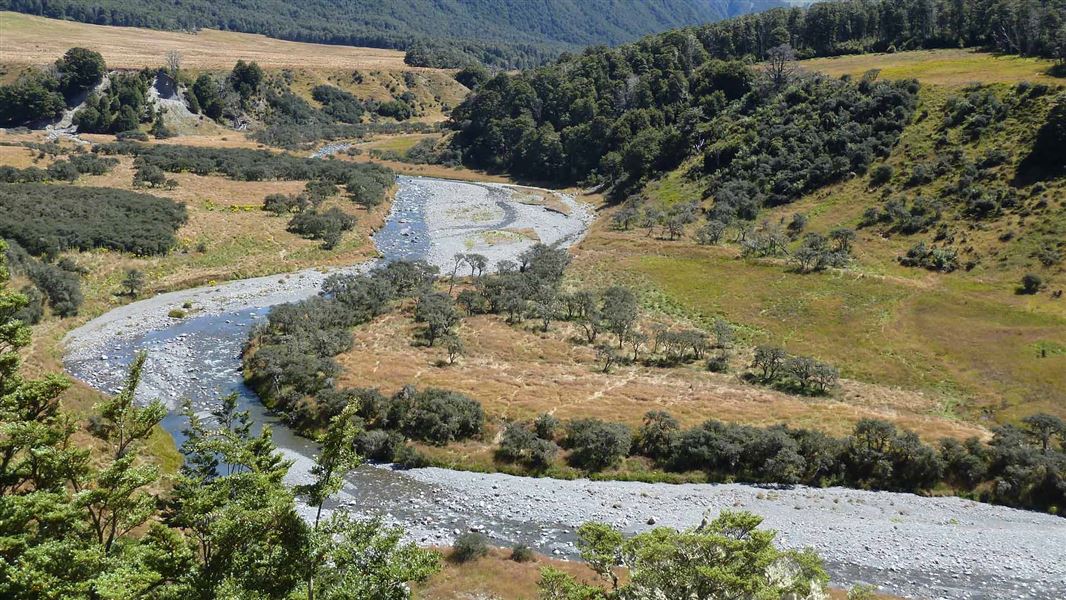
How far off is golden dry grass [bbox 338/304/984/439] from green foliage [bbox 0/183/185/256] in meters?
30.3

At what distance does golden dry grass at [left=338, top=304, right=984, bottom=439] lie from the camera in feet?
144

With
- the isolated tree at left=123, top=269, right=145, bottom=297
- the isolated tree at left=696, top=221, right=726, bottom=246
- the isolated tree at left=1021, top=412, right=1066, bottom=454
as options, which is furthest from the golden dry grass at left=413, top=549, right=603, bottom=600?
the isolated tree at left=696, top=221, right=726, bottom=246

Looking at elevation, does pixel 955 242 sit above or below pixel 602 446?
above

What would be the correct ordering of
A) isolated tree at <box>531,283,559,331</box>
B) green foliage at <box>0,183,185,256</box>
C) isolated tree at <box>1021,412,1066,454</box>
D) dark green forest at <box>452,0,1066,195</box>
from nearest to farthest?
isolated tree at <box>1021,412,1066,454</box> < isolated tree at <box>531,283,559,331</box> < green foliage at <box>0,183,185,256</box> < dark green forest at <box>452,0,1066,195</box>

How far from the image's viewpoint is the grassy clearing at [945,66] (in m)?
99.1

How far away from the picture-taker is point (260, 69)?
175m

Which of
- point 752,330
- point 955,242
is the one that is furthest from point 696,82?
point 752,330

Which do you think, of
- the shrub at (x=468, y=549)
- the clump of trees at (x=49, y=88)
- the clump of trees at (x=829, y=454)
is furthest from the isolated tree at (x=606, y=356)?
the clump of trees at (x=49, y=88)

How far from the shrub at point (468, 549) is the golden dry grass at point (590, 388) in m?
12.9

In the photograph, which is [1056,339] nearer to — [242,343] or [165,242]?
[242,343]

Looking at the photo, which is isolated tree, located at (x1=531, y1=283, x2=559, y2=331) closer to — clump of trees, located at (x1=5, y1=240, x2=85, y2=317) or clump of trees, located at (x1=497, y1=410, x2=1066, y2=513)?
clump of trees, located at (x1=497, y1=410, x2=1066, y2=513)

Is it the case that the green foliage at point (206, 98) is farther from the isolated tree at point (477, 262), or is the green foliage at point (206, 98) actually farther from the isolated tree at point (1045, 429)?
the isolated tree at point (1045, 429)

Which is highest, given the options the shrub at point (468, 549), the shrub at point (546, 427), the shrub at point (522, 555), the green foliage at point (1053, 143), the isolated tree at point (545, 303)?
the green foliage at point (1053, 143)

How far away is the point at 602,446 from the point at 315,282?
140ft
